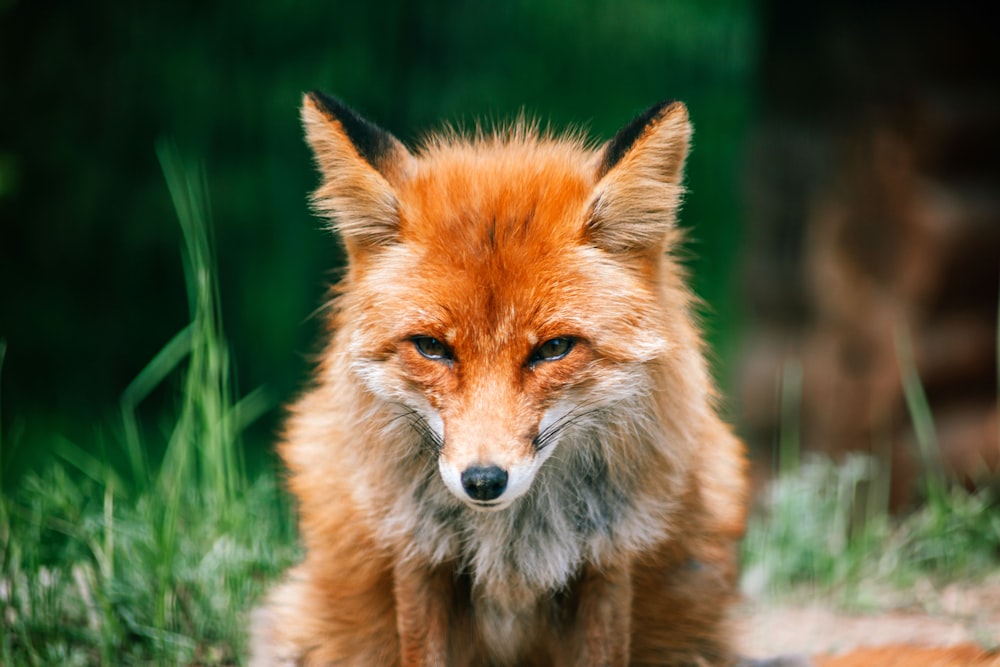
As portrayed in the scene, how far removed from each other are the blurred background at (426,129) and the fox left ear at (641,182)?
367 centimetres

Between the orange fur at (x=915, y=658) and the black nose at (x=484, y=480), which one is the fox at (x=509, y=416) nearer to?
the black nose at (x=484, y=480)

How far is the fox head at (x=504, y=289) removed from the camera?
2.29 meters

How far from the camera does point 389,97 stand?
665 centimetres

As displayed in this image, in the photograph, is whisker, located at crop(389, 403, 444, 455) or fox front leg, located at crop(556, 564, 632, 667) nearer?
whisker, located at crop(389, 403, 444, 455)

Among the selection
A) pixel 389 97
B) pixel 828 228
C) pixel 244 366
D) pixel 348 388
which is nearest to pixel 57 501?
pixel 348 388

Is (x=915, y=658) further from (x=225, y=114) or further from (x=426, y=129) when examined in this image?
(x=225, y=114)

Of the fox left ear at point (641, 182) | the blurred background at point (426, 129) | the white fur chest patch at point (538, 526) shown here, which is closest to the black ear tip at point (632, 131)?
the fox left ear at point (641, 182)

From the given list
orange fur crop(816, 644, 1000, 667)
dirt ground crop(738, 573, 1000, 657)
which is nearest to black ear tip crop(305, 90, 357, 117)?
dirt ground crop(738, 573, 1000, 657)

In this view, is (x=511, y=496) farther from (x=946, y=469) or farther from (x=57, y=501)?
(x=946, y=469)

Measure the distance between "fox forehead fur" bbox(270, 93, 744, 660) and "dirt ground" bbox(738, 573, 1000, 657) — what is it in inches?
36.0

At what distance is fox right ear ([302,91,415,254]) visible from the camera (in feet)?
8.15

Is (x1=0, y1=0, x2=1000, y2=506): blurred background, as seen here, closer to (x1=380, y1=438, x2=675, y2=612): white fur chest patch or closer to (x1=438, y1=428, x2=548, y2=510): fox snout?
(x1=380, y1=438, x2=675, y2=612): white fur chest patch

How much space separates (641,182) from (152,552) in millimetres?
1838

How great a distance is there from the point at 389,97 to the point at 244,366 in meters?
2.01
